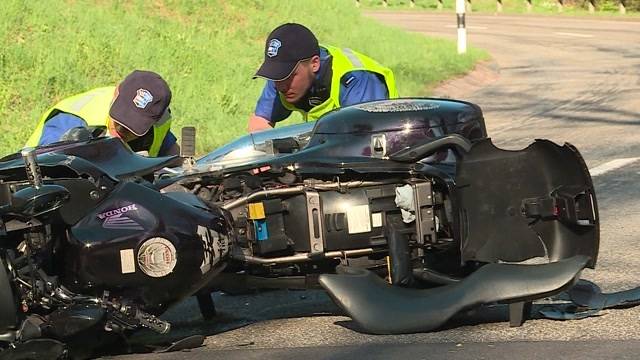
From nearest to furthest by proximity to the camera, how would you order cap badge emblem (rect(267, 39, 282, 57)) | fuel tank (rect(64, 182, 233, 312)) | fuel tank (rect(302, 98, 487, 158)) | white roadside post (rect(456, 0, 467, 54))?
1. fuel tank (rect(64, 182, 233, 312))
2. fuel tank (rect(302, 98, 487, 158))
3. cap badge emblem (rect(267, 39, 282, 57))
4. white roadside post (rect(456, 0, 467, 54))

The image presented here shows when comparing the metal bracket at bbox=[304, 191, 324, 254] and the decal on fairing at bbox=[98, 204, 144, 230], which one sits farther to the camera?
the metal bracket at bbox=[304, 191, 324, 254]

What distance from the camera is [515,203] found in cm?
502

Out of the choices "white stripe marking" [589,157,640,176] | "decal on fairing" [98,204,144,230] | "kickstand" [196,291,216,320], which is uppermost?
"decal on fairing" [98,204,144,230]

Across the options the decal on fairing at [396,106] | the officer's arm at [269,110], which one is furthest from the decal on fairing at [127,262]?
the officer's arm at [269,110]

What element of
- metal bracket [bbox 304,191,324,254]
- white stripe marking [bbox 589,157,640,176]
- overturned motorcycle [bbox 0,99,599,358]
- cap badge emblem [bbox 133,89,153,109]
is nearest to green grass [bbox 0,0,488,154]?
white stripe marking [bbox 589,157,640,176]

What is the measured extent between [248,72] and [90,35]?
2361 mm

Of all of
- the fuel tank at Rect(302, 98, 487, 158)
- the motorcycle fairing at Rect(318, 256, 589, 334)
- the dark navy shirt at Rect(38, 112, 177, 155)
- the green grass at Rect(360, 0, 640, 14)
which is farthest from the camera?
the green grass at Rect(360, 0, 640, 14)

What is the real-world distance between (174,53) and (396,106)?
33.3ft

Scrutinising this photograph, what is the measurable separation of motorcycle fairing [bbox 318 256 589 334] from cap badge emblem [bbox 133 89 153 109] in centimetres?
132

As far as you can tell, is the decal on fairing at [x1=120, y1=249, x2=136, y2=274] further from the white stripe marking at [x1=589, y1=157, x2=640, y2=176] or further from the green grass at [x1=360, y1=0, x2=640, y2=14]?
the green grass at [x1=360, y1=0, x2=640, y2=14]

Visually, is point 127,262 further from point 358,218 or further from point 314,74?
point 314,74

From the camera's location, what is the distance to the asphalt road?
4652 mm

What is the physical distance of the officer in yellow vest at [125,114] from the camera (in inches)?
216

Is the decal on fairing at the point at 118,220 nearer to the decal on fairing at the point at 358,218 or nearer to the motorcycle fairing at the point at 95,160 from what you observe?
the motorcycle fairing at the point at 95,160
